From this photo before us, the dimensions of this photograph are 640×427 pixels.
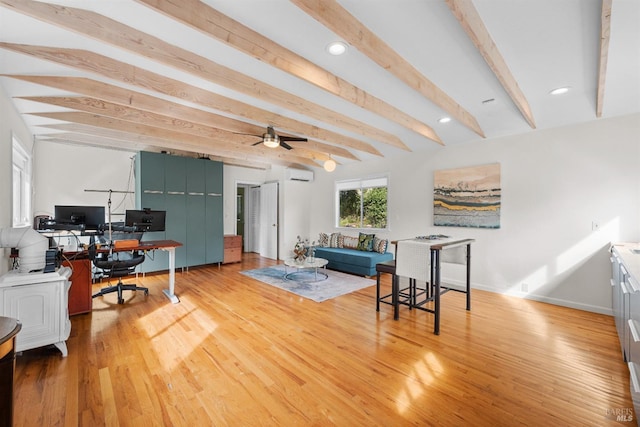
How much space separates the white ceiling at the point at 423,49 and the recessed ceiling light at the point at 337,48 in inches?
2.2

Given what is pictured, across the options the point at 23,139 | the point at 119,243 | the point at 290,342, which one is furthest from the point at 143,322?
the point at 23,139

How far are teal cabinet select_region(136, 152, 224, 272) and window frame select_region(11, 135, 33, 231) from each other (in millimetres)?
1441

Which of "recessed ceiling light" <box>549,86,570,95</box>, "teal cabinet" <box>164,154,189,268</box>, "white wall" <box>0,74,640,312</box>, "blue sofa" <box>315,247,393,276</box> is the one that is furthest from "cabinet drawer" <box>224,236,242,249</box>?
"recessed ceiling light" <box>549,86,570,95</box>

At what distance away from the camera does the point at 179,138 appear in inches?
178

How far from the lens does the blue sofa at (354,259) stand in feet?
16.9

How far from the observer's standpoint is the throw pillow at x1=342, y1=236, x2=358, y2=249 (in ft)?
19.6

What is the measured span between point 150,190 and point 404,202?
194 inches

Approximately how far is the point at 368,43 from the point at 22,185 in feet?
17.6

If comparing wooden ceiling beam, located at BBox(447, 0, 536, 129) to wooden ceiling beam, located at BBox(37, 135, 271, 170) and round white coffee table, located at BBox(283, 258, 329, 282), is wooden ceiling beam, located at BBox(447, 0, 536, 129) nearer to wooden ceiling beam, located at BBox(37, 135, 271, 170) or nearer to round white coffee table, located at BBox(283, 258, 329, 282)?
round white coffee table, located at BBox(283, 258, 329, 282)

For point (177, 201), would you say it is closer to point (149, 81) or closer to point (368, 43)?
point (149, 81)

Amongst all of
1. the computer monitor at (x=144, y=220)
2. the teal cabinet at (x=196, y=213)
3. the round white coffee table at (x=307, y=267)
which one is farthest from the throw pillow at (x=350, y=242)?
the computer monitor at (x=144, y=220)

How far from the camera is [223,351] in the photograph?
246 cm

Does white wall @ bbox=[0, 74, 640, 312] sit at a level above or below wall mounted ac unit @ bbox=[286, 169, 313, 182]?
below

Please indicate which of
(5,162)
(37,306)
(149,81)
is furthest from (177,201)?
(37,306)
